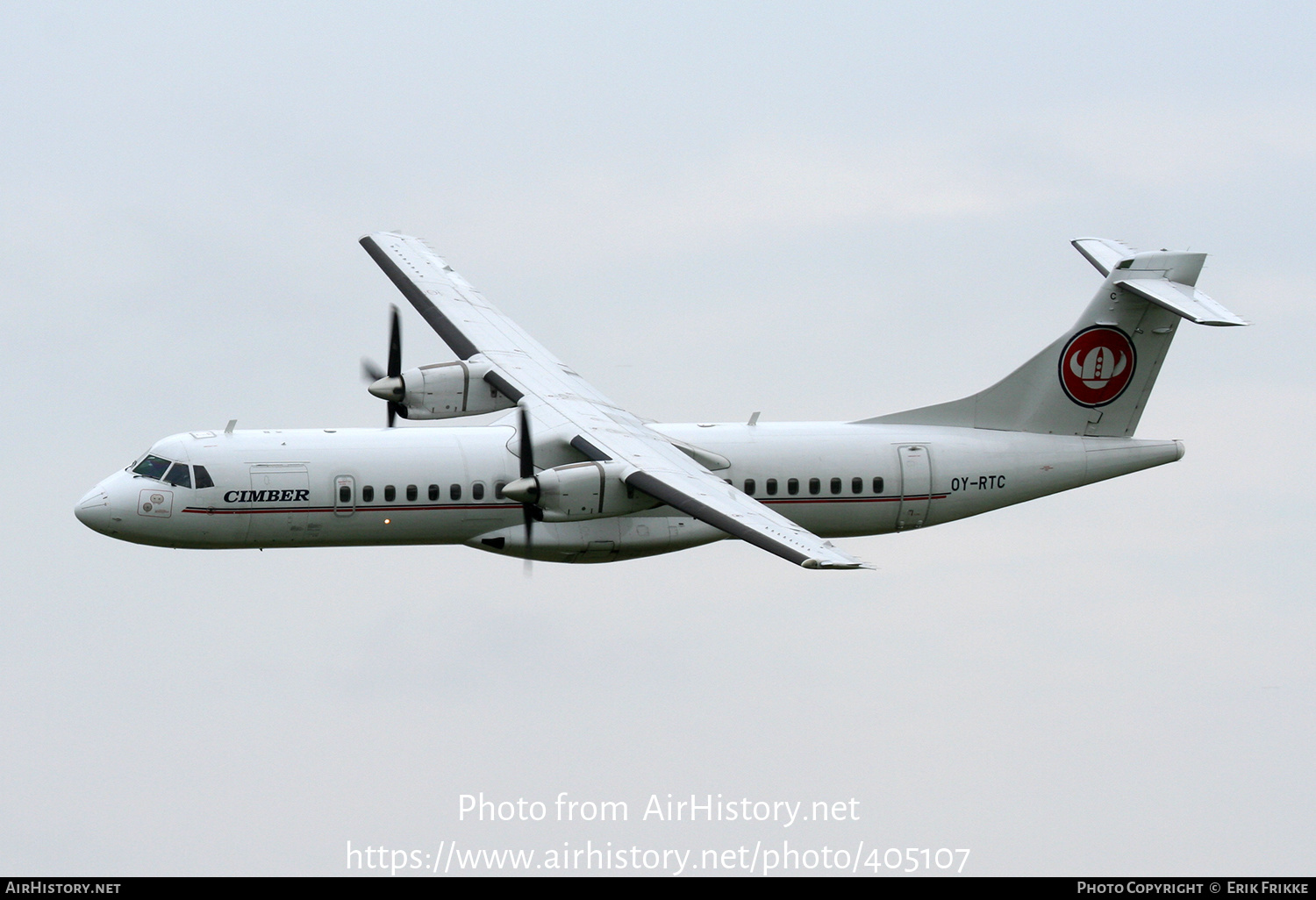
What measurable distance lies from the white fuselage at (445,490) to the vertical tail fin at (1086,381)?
5.09 ft

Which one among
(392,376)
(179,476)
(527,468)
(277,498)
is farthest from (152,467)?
(527,468)

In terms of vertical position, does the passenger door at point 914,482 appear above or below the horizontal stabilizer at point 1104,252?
below

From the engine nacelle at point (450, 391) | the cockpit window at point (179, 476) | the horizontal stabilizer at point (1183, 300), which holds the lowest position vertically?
the cockpit window at point (179, 476)

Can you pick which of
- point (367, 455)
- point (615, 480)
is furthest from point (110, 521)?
point (615, 480)

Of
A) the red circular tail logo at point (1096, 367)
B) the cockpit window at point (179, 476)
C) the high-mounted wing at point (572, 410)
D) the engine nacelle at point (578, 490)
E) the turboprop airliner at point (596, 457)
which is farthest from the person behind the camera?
the red circular tail logo at point (1096, 367)

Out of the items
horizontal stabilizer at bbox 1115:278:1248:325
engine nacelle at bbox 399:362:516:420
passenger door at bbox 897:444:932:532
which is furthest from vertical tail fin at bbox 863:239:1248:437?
engine nacelle at bbox 399:362:516:420

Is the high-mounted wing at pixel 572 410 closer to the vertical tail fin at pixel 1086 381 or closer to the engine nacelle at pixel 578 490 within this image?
the engine nacelle at pixel 578 490

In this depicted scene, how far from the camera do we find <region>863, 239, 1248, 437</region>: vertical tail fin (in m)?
35.8

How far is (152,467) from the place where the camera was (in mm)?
33188

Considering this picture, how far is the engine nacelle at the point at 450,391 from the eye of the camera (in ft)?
112

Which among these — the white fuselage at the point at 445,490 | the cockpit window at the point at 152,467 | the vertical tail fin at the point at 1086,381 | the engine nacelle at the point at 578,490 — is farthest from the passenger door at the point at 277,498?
the vertical tail fin at the point at 1086,381

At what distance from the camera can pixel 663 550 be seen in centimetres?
3366

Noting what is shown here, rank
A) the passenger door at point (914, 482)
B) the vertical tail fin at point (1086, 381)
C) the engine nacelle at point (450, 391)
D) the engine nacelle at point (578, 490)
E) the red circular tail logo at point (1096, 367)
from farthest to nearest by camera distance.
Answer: the red circular tail logo at point (1096, 367)
the vertical tail fin at point (1086, 381)
the passenger door at point (914, 482)
the engine nacelle at point (450, 391)
the engine nacelle at point (578, 490)

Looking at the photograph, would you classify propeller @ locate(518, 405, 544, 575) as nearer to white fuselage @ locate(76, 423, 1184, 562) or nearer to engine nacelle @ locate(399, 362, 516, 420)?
white fuselage @ locate(76, 423, 1184, 562)
